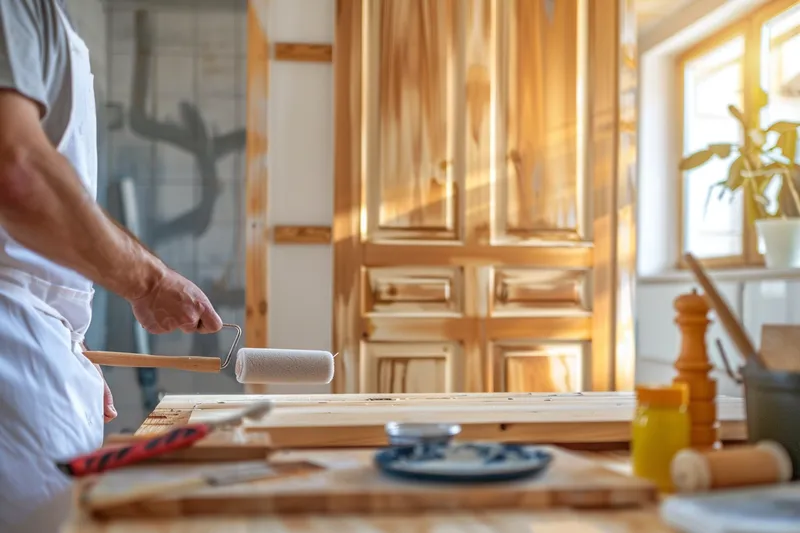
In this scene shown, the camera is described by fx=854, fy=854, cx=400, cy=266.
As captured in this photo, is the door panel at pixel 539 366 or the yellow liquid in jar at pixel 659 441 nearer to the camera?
the yellow liquid in jar at pixel 659 441

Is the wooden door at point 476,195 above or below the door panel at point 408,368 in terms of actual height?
above

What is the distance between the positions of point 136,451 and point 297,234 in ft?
8.09

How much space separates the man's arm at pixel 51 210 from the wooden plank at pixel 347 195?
1970 mm

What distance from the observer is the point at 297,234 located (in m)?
3.25

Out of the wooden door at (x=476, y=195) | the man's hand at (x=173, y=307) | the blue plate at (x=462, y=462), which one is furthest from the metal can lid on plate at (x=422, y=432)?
the wooden door at (x=476, y=195)

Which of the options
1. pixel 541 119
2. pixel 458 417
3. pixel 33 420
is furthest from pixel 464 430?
pixel 541 119

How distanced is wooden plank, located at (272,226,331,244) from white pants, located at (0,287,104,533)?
197 cm

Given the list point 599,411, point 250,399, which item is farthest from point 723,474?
point 250,399

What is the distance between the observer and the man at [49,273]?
1.08m

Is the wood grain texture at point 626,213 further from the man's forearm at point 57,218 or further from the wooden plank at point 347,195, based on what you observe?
the man's forearm at point 57,218

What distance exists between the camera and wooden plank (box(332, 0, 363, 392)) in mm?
3221

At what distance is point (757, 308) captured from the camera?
282 cm

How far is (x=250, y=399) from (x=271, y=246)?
174 cm

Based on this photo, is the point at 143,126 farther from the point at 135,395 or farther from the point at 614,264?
the point at 614,264
